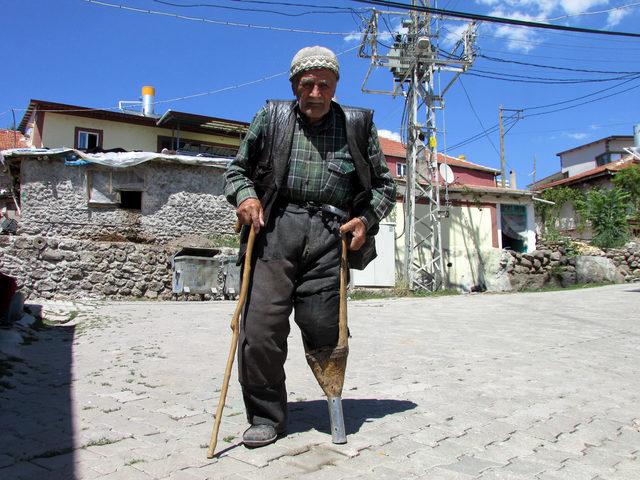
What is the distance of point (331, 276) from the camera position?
2.74m

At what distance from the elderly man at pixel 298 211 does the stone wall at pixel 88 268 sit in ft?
47.2

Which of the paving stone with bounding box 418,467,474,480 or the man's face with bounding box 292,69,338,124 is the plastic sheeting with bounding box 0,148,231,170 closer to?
the man's face with bounding box 292,69,338,124

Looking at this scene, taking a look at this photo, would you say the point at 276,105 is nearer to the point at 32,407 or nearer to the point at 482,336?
the point at 32,407

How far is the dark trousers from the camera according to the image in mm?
2600

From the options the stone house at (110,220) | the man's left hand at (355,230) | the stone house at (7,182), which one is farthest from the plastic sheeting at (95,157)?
the man's left hand at (355,230)

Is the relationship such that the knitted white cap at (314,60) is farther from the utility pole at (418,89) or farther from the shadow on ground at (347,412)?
the utility pole at (418,89)

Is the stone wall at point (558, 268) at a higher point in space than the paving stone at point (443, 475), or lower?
higher

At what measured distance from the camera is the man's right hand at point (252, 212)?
8.55 feet

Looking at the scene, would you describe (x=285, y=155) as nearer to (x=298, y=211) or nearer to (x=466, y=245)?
(x=298, y=211)

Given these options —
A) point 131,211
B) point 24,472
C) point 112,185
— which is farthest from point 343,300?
point 112,185

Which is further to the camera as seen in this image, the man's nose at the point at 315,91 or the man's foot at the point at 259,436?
the man's nose at the point at 315,91

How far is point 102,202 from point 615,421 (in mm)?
18214

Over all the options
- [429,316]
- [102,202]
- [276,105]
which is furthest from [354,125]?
[102,202]

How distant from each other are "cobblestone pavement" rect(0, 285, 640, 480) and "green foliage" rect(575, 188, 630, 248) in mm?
21826
